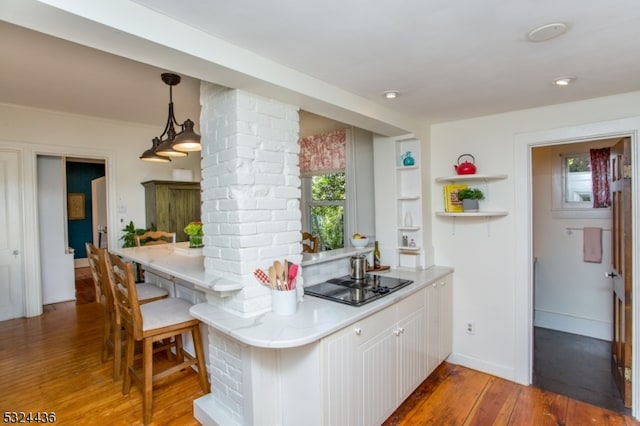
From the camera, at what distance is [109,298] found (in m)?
2.70

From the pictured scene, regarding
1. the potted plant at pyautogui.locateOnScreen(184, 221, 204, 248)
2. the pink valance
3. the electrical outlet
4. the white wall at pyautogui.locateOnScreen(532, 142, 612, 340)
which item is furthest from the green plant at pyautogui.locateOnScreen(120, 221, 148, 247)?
the white wall at pyautogui.locateOnScreen(532, 142, 612, 340)

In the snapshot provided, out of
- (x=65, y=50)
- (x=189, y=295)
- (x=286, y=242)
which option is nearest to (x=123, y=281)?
(x=189, y=295)

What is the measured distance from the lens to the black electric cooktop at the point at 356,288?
A: 7.05 feet

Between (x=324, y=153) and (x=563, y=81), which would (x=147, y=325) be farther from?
(x=563, y=81)

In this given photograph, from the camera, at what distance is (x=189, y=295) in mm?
2691

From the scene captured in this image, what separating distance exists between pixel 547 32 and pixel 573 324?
3.55 meters

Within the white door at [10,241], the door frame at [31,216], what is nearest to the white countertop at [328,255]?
the door frame at [31,216]

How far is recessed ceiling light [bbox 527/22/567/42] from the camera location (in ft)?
4.79

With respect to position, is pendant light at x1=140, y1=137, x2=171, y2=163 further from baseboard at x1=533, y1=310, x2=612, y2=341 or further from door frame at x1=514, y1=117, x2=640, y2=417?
baseboard at x1=533, y1=310, x2=612, y2=341

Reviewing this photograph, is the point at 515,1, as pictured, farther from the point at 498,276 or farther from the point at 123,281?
the point at 123,281

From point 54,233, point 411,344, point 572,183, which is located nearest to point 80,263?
point 54,233

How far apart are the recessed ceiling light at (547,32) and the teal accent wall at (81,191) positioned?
854 cm

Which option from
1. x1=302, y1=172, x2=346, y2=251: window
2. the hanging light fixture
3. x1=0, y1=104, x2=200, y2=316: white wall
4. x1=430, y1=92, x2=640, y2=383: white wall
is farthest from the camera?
x1=302, y1=172, x2=346, y2=251: window

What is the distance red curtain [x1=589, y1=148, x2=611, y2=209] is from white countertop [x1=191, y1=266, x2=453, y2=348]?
2.81 metres
